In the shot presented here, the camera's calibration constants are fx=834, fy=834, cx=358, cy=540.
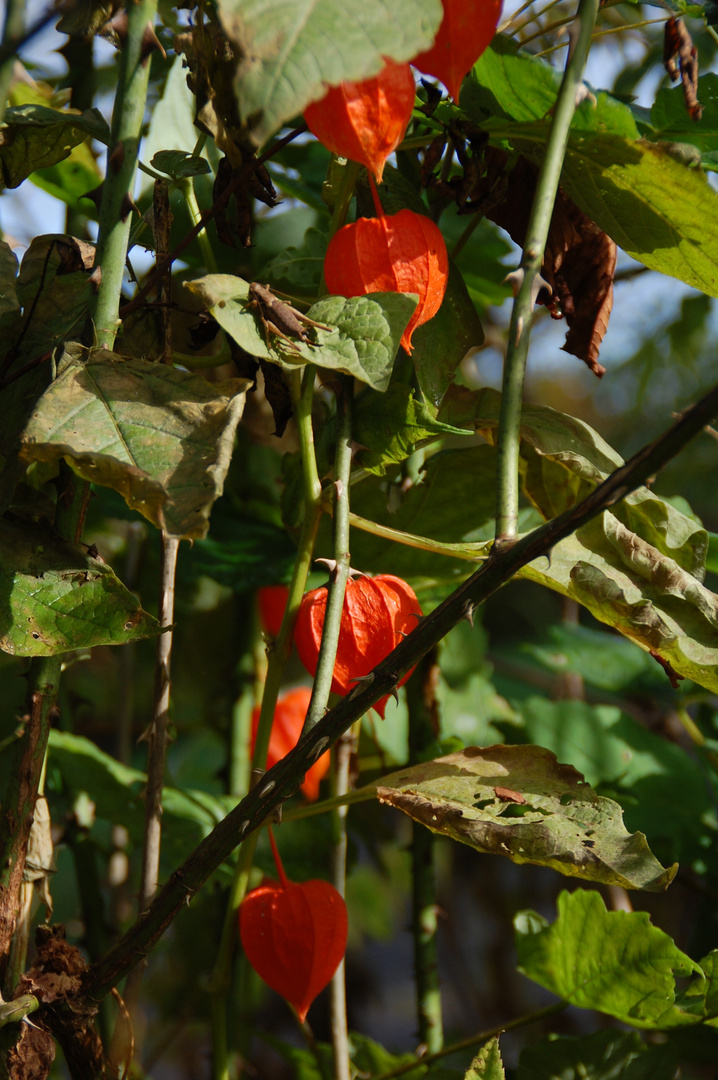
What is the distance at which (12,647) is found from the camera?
0.31 m

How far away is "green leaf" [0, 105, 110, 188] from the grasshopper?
110mm

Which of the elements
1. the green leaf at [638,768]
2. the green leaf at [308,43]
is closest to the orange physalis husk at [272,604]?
the green leaf at [638,768]

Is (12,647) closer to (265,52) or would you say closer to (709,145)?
(265,52)

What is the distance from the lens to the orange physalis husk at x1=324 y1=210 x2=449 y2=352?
1.19 ft

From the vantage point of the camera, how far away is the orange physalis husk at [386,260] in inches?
14.3

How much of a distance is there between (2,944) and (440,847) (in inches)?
47.6

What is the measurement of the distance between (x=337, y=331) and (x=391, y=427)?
0.18ft

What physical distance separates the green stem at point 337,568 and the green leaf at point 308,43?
162 millimetres

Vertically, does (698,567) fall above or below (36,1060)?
above

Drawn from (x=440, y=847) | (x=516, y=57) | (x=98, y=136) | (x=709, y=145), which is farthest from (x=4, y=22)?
(x=440, y=847)

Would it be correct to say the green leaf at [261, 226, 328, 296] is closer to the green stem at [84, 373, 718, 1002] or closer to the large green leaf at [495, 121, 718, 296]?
the large green leaf at [495, 121, 718, 296]

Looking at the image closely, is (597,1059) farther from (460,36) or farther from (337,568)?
(460,36)

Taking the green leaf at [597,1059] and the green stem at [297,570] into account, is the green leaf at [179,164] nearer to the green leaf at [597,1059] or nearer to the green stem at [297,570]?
the green stem at [297,570]

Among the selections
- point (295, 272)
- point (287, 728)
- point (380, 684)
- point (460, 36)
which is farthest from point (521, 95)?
point (287, 728)
